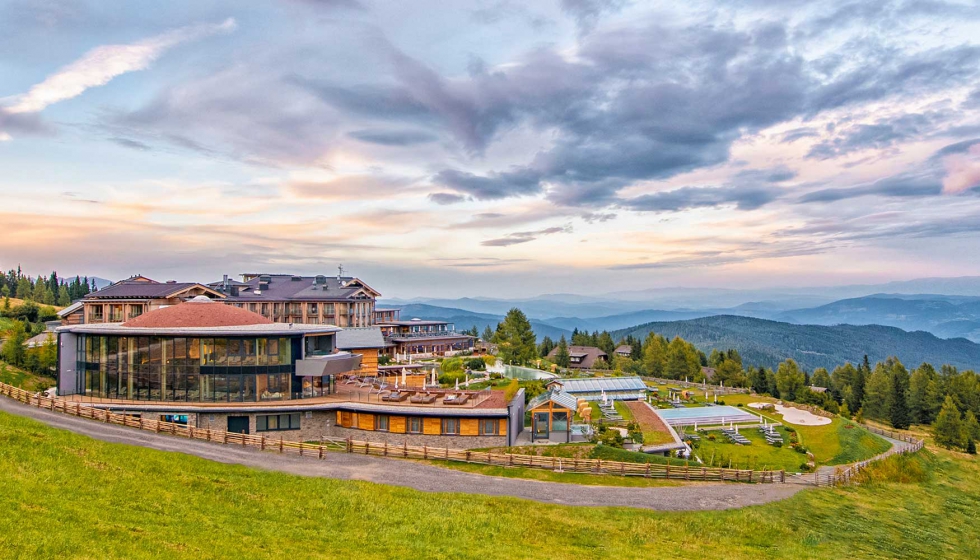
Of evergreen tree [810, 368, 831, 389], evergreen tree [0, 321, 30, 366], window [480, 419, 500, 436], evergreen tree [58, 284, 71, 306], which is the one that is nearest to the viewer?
window [480, 419, 500, 436]

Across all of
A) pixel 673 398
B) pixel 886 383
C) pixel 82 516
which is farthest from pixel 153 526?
pixel 886 383

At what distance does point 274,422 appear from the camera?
41938 mm

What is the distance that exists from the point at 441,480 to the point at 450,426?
839cm

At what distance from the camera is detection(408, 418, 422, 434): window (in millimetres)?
40719

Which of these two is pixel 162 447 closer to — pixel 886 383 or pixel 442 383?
pixel 442 383

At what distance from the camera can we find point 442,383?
58625 millimetres

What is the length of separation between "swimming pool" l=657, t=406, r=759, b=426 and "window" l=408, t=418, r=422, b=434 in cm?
3016

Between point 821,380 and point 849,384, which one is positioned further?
point 821,380

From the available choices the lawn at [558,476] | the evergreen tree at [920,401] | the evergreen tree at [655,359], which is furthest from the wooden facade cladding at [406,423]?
the evergreen tree at [920,401]

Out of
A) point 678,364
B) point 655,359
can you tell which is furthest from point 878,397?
point 655,359

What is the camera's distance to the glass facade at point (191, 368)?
42500 mm

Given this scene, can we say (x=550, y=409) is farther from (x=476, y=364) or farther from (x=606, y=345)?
(x=606, y=345)

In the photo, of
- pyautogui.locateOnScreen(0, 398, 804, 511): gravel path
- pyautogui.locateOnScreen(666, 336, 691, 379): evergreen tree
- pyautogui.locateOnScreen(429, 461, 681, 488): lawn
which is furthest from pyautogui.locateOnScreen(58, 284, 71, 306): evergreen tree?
pyautogui.locateOnScreen(429, 461, 681, 488): lawn

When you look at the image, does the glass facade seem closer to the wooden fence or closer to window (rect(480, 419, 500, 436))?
the wooden fence
